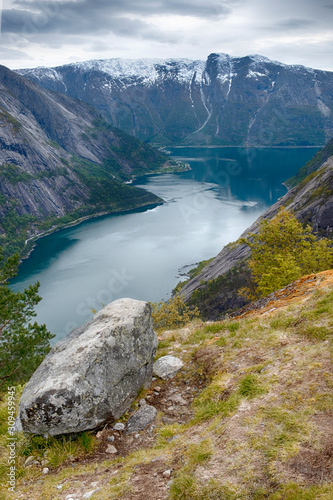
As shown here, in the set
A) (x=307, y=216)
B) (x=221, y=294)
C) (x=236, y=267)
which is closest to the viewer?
(x=221, y=294)

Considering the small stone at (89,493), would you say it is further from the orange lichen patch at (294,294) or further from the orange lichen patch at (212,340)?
the orange lichen patch at (294,294)

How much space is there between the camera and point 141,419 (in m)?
11.7

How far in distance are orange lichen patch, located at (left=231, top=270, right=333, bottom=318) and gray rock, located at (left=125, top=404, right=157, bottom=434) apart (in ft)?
26.2

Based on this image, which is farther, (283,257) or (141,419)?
(283,257)

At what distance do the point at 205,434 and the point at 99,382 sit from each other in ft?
13.6

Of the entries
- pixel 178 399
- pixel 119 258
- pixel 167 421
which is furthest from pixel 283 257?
pixel 119 258

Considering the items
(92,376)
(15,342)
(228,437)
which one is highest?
(92,376)

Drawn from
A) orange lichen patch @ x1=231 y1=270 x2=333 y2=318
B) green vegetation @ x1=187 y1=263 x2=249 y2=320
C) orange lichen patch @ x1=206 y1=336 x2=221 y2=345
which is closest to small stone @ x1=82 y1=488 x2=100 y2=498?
orange lichen patch @ x1=206 y1=336 x2=221 y2=345

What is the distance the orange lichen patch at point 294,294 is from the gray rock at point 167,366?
5408mm

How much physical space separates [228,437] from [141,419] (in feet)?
13.8

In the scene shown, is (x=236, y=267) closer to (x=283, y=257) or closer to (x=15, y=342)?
(x=283, y=257)

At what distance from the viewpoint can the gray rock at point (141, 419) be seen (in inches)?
448

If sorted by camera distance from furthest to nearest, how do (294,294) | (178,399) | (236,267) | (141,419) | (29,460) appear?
(236,267)
(294,294)
(178,399)
(141,419)
(29,460)

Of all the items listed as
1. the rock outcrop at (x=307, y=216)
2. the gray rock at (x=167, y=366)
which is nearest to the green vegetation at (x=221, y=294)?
the rock outcrop at (x=307, y=216)
